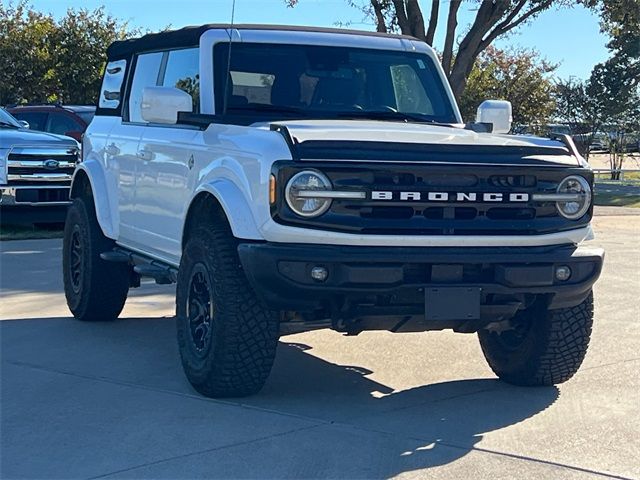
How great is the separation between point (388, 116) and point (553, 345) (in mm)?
1775

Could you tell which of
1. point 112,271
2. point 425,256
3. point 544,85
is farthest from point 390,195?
→ point 544,85

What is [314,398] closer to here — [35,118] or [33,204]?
[33,204]

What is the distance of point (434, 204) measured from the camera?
5363 millimetres

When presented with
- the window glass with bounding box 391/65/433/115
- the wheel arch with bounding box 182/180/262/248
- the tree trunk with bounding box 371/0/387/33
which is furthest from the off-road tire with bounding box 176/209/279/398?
the tree trunk with bounding box 371/0/387/33

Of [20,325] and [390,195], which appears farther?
[20,325]

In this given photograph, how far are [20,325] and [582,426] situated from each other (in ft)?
14.2

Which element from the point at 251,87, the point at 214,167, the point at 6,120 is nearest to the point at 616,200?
the point at 6,120

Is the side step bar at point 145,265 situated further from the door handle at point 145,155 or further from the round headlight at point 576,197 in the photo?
the round headlight at point 576,197

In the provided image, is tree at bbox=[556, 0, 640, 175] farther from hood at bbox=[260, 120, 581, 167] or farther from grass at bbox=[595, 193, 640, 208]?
hood at bbox=[260, 120, 581, 167]

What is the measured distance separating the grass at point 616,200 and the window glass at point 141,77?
Result: 1781 centimetres

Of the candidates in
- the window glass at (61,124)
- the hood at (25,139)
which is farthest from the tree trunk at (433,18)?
the hood at (25,139)

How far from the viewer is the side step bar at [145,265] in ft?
22.3

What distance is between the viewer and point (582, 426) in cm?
541

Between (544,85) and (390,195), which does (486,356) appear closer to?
(390,195)
